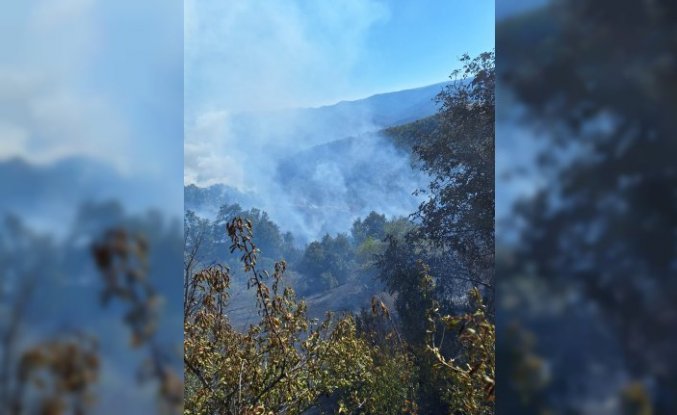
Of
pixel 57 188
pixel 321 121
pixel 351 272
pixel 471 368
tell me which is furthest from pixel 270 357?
pixel 57 188

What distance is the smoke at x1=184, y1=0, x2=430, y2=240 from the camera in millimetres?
3477

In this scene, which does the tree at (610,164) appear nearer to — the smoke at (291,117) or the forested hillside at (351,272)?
the forested hillside at (351,272)

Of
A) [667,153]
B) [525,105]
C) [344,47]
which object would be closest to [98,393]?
[525,105]

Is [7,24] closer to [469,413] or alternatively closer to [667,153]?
[667,153]

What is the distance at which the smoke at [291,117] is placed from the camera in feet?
11.4

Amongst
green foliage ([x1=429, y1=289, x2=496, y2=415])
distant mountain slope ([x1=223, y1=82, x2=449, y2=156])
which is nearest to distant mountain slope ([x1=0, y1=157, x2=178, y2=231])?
green foliage ([x1=429, y1=289, x2=496, y2=415])

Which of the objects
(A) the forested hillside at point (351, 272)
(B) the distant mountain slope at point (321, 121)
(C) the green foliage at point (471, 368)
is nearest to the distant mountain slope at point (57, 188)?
(C) the green foliage at point (471, 368)

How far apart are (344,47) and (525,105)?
248 cm

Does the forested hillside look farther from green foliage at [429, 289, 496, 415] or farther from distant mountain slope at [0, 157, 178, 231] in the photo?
distant mountain slope at [0, 157, 178, 231]

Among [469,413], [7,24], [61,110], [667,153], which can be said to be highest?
[7,24]

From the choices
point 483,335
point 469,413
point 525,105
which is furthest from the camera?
point 469,413

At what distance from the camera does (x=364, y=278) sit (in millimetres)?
3471

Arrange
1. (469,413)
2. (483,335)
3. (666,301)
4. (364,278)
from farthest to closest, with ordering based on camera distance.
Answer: (364,278)
(469,413)
(483,335)
(666,301)

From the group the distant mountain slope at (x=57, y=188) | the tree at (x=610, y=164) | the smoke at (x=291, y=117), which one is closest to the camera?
the tree at (x=610, y=164)
